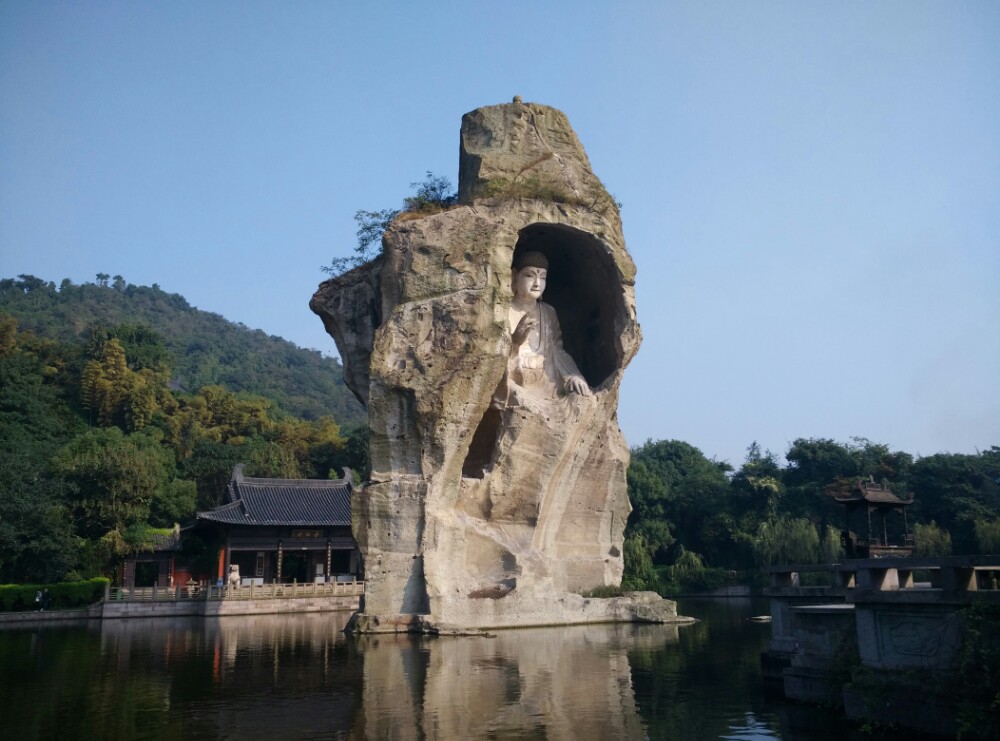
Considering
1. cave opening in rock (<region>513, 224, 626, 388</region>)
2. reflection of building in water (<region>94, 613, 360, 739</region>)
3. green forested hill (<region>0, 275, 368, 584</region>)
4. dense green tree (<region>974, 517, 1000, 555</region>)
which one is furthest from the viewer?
dense green tree (<region>974, 517, 1000, 555</region>)

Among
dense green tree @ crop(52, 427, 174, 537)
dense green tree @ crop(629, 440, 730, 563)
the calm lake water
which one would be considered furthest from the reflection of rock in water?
dense green tree @ crop(629, 440, 730, 563)

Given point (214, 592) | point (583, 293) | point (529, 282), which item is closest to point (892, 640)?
point (529, 282)

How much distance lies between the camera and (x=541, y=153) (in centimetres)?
2145

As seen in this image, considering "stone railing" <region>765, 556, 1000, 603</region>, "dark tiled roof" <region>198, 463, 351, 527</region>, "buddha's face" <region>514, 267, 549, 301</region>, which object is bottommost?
"stone railing" <region>765, 556, 1000, 603</region>

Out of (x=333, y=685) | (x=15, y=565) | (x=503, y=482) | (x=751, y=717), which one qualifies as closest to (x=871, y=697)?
(x=751, y=717)

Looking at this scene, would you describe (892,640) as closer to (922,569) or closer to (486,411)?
(922,569)

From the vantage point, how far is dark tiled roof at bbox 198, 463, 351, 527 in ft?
102

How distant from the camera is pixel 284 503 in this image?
108 feet

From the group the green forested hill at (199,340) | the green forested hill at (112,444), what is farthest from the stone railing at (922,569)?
the green forested hill at (199,340)

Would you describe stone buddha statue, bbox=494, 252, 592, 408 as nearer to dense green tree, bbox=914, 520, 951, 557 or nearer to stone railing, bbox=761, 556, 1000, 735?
stone railing, bbox=761, 556, 1000, 735

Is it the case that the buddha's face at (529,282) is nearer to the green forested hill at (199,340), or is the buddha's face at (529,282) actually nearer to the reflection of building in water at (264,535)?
the reflection of building in water at (264,535)

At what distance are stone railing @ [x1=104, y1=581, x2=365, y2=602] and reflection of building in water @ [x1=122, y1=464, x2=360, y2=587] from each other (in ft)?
4.38

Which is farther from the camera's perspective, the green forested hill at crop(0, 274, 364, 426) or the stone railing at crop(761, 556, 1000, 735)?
the green forested hill at crop(0, 274, 364, 426)

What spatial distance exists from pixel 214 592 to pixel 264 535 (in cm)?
362
